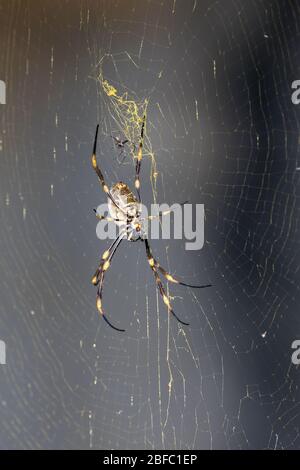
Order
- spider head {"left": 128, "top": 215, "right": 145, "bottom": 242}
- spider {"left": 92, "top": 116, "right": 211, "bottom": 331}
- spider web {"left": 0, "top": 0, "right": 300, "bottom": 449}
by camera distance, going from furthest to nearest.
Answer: spider web {"left": 0, "top": 0, "right": 300, "bottom": 449}
spider head {"left": 128, "top": 215, "right": 145, "bottom": 242}
spider {"left": 92, "top": 116, "right": 211, "bottom": 331}

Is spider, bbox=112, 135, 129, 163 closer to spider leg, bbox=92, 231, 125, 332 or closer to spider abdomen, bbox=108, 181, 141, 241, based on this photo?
spider abdomen, bbox=108, 181, 141, 241

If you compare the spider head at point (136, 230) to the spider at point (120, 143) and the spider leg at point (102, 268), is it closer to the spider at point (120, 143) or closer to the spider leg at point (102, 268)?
the spider leg at point (102, 268)

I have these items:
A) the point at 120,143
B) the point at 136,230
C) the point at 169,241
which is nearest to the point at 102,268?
the point at 136,230

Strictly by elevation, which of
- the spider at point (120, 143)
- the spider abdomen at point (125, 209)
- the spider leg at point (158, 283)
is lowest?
the spider leg at point (158, 283)

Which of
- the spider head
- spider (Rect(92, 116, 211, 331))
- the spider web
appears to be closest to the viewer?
spider (Rect(92, 116, 211, 331))

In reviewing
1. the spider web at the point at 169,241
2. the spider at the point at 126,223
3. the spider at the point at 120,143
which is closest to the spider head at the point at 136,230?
the spider at the point at 126,223

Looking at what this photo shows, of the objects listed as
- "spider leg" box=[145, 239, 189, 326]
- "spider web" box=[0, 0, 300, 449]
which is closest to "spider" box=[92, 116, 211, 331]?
"spider leg" box=[145, 239, 189, 326]

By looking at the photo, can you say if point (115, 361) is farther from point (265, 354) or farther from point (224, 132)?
point (224, 132)
